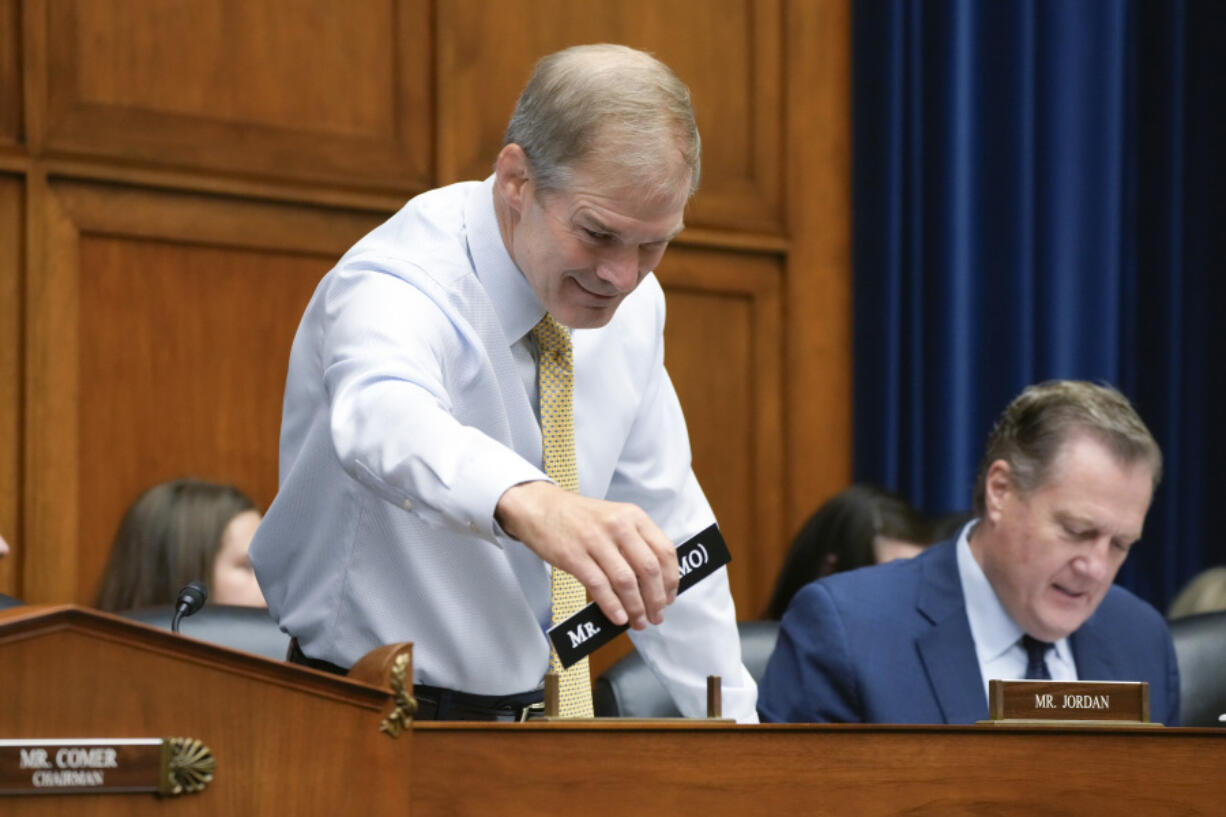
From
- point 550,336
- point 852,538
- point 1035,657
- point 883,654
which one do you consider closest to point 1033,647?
point 1035,657

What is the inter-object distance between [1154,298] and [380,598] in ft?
12.0

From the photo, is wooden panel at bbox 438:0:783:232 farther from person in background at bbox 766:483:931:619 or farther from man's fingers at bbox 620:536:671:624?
man's fingers at bbox 620:536:671:624

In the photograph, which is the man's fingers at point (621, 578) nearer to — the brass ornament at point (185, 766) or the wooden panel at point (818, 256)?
the brass ornament at point (185, 766)

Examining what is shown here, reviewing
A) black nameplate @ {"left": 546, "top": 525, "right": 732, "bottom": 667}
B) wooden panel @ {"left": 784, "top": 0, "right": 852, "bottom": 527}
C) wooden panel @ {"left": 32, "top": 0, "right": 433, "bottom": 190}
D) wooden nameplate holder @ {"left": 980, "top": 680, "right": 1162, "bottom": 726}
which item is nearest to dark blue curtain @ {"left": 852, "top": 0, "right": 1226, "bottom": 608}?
wooden panel @ {"left": 784, "top": 0, "right": 852, "bottom": 527}

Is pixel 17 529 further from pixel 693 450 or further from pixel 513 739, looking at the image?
pixel 513 739

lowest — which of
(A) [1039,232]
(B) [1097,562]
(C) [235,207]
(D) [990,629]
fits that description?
(D) [990,629]

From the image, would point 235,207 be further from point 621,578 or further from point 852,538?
point 621,578

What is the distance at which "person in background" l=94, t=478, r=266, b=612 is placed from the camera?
131 inches

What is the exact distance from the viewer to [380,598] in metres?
1.74

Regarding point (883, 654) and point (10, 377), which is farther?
point (10, 377)

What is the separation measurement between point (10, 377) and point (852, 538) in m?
1.90

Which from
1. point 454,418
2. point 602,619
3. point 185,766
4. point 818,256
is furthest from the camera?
point 818,256

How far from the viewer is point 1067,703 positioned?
1.46m

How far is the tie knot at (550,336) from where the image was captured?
6.13 feet
